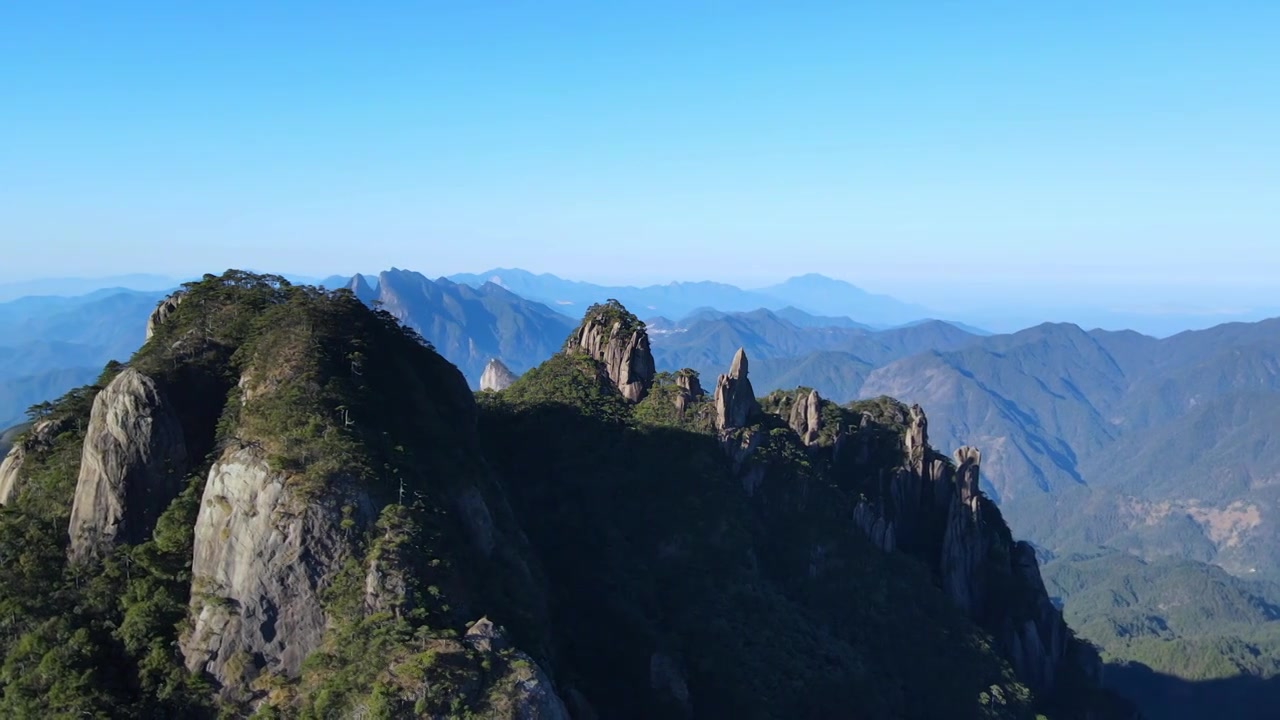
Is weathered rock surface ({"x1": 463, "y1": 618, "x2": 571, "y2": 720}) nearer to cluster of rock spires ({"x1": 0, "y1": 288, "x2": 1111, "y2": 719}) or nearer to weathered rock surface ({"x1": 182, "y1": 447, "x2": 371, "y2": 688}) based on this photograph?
cluster of rock spires ({"x1": 0, "y1": 288, "x2": 1111, "y2": 719})

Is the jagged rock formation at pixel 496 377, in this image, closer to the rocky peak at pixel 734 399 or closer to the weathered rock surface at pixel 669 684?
the rocky peak at pixel 734 399

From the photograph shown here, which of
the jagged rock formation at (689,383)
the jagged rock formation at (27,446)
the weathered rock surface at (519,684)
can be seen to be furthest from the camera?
the jagged rock formation at (689,383)

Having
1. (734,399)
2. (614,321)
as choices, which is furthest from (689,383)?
(614,321)

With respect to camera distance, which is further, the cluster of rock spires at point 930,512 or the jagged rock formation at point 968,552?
the jagged rock formation at point 968,552

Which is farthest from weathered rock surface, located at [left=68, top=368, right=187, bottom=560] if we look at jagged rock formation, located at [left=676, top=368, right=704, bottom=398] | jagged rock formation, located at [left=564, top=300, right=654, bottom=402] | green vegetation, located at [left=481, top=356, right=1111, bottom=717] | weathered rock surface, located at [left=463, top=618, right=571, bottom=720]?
jagged rock formation, located at [left=676, top=368, right=704, bottom=398]

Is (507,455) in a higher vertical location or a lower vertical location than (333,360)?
lower

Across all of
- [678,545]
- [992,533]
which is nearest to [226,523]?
[678,545]

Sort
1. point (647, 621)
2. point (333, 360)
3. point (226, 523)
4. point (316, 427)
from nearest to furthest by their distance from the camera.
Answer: point (226, 523) < point (316, 427) < point (333, 360) < point (647, 621)

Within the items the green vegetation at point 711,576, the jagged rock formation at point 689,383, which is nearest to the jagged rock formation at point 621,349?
the green vegetation at point 711,576

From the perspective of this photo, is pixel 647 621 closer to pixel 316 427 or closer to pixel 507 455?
pixel 507 455
